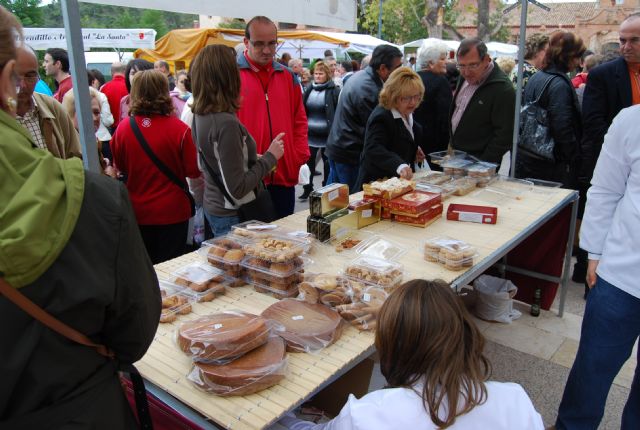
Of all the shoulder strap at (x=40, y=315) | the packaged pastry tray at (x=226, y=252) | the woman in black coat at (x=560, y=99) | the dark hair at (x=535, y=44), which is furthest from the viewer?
the dark hair at (x=535, y=44)

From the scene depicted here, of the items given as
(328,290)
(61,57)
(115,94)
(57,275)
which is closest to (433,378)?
(328,290)

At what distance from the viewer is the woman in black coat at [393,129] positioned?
130 inches

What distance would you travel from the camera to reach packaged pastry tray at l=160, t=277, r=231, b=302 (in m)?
1.84

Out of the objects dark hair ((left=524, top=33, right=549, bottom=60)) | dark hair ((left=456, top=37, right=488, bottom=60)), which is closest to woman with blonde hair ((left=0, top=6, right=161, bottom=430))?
Result: dark hair ((left=456, top=37, right=488, bottom=60))

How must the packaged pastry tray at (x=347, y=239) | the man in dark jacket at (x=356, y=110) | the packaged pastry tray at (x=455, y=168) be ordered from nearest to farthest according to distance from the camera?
the packaged pastry tray at (x=347, y=239) < the packaged pastry tray at (x=455, y=168) < the man in dark jacket at (x=356, y=110)

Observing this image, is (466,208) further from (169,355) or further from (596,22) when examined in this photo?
(596,22)

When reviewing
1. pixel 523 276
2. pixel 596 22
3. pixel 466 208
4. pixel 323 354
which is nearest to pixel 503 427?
pixel 323 354

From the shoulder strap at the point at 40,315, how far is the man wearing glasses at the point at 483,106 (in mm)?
3524

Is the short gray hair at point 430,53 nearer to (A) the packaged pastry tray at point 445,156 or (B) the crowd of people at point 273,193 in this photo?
(B) the crowd of people at point 273,193

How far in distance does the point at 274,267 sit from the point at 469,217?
53.6 inches

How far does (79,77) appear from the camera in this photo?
6.19 feet

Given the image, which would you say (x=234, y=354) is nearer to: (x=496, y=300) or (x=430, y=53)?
(x=496, y=300)

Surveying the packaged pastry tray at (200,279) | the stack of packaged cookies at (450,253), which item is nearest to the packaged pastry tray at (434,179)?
the stack of packaged cookies at (450,253)

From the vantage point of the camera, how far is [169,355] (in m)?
1.51
